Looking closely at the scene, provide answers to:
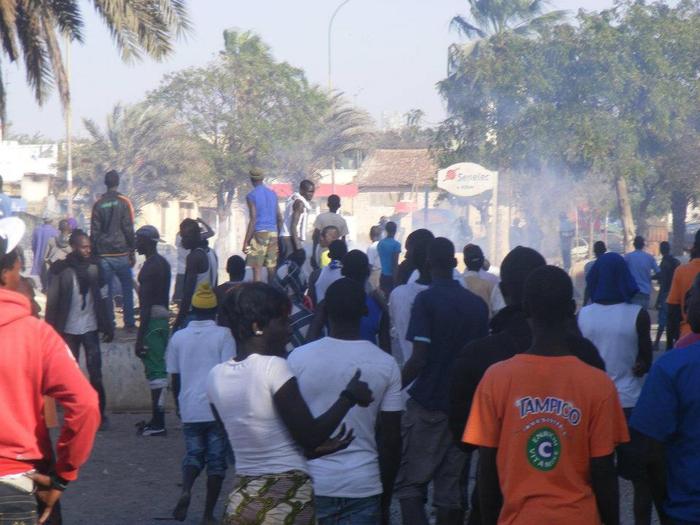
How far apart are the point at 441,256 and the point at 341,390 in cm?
197

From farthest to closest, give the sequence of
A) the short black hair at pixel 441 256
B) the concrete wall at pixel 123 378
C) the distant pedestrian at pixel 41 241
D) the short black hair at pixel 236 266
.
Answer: the distant pedestrian at pixel 41 241 → the concrete wall at pixel 123 378 → the short black hair at pixel 236 266 → the short black hair at pixel 441 256

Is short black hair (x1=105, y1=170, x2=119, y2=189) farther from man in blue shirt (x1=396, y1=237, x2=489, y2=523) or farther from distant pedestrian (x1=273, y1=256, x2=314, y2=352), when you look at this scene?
man in blue shirt (x1=396, y1=237, x2=489, y2=523)

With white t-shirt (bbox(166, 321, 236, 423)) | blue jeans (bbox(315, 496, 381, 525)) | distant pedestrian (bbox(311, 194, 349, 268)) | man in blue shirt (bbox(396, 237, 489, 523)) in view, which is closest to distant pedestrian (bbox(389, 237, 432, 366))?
man in blue shirt (bbox(396, 237, 489, 523))

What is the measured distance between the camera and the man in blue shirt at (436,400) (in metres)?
6.34

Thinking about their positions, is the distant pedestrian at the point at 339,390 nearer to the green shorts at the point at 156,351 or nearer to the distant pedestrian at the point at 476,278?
the distant pedestrian at the point at 476,278

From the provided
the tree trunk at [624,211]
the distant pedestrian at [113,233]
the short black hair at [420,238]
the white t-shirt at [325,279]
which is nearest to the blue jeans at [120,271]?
the distant pedestrian at [113,233]

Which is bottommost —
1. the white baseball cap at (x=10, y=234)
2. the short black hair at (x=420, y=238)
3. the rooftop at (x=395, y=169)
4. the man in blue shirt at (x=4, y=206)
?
the short black hair at (x=420, y=238)

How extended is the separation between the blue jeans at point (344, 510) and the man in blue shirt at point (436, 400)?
1.53m

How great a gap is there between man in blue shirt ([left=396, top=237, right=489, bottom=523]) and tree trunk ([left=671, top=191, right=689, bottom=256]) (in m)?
35.2

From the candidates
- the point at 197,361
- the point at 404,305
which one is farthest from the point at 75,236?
the point at 404,305

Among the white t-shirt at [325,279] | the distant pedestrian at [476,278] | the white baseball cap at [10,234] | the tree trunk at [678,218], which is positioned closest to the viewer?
the white baseball cap at [10,234]

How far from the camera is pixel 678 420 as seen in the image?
12.7 ft

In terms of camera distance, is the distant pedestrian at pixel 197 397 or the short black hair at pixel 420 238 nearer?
the distant pedestrian at pixel 197 397

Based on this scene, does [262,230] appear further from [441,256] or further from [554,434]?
[554,434]
